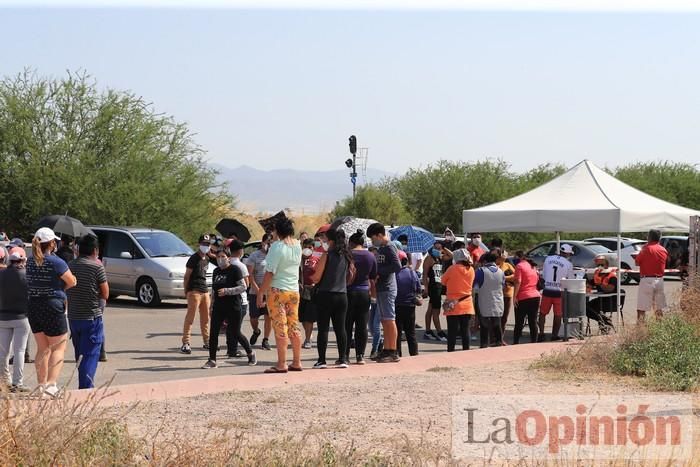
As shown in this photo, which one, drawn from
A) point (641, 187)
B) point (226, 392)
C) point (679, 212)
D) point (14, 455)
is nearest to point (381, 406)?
point (226, 392)

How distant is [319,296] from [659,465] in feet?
21.7

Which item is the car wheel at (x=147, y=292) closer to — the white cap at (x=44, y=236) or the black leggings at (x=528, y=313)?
the black leggings at (x=528, y=313)

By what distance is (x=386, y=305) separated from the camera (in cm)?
1403

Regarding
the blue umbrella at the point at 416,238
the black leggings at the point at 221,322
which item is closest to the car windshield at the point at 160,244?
the blue umbrella at the point at 416,238

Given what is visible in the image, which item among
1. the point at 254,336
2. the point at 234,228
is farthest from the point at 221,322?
the point at 234,228

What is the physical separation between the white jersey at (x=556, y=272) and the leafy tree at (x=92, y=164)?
696 inches

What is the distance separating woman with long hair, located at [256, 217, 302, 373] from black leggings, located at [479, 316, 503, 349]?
14.3ft

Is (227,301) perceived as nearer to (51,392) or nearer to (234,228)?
(51,392)

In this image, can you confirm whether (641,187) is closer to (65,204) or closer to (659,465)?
(65,204)

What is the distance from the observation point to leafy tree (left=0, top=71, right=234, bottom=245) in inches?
1277

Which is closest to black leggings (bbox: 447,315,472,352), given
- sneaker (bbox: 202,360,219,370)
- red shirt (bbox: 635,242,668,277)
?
sneaker (bbox: 202,360,219,370)

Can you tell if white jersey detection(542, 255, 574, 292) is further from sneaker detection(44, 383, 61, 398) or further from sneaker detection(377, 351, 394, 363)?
sneaker detection(44, 383, 61, 398)

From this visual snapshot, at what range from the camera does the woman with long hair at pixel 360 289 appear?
13.6m

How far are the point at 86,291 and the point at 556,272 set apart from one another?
350 inches
